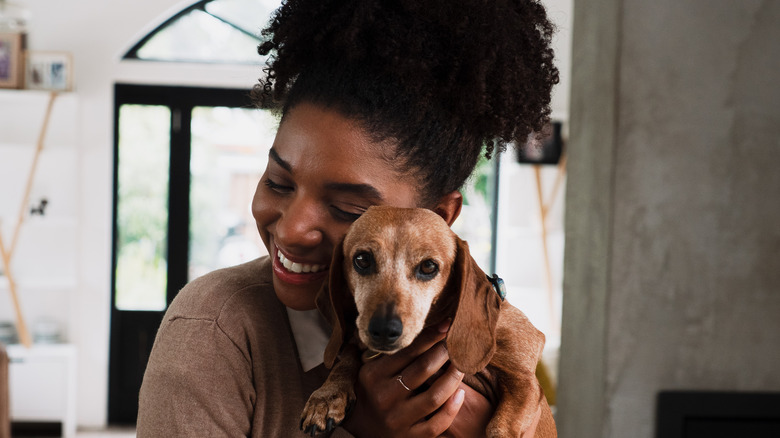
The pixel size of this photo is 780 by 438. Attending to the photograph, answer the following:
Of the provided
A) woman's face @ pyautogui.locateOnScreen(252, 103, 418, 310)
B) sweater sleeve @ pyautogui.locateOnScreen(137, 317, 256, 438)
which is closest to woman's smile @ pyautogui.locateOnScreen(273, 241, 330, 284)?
woman's face @ pyautogui.locateOnScreen(252, 103, 418, 310)

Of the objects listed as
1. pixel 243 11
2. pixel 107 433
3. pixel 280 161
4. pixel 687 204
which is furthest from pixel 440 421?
pixel 107 433

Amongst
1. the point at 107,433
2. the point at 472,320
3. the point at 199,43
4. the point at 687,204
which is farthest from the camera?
the point at 199,43

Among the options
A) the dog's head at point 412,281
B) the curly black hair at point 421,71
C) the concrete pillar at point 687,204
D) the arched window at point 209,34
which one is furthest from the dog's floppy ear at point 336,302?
the arched window at point 209,34

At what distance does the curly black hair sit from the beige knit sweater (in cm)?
35

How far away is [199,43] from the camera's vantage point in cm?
550

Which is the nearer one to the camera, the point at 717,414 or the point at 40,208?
the point at 717,414

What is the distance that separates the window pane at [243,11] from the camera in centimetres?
540

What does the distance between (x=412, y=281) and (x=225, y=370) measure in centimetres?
32

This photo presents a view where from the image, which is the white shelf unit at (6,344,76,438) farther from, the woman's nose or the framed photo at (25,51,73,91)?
the woman's nose

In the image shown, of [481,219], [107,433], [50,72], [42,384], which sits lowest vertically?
[107,433]

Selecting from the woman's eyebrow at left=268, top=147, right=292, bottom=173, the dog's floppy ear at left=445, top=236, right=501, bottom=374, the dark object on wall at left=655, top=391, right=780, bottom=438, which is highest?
the woman's eyebrow at left=268, top=147, right=292, bottom=173

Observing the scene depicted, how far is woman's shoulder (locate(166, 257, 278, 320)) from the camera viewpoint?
116 cm

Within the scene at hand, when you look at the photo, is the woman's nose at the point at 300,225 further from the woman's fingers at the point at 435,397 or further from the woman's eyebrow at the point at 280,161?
the woman's fingers at the point at 435,397

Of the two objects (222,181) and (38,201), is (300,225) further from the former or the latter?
(38,201)
